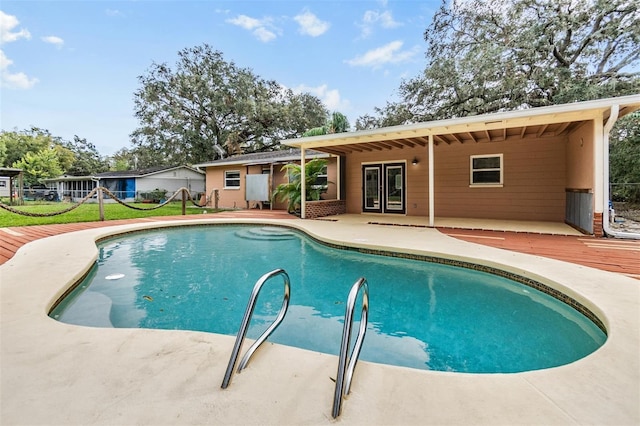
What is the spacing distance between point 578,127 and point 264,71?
22.1 metres

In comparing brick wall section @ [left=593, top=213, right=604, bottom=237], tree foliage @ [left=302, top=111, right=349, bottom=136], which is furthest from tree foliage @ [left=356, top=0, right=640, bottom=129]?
brick wall section @ [left=593, top=213, right=604, bottom=237]

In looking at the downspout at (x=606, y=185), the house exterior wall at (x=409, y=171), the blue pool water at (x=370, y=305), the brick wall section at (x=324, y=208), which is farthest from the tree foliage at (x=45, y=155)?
the downspout at (x=606, y=185)

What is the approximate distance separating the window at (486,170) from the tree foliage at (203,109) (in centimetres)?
1663

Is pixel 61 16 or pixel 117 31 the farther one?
pixel 117 31

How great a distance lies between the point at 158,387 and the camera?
169 centimetres

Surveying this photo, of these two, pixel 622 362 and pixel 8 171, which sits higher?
pixel 8 171

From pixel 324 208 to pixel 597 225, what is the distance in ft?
22.9

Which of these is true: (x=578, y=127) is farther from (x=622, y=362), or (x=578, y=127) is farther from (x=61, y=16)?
(x=61, y=16)

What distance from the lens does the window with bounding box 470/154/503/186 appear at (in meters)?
9.12

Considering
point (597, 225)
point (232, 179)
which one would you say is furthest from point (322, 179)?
point (597, 225)

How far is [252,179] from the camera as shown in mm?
14227

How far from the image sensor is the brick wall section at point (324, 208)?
10180mm

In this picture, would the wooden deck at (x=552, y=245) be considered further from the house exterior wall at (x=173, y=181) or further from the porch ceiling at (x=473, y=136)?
the house exterior wall at (x=173, y=181)

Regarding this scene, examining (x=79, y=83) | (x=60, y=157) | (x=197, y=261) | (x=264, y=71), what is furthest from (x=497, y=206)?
(x=60, y=157)
